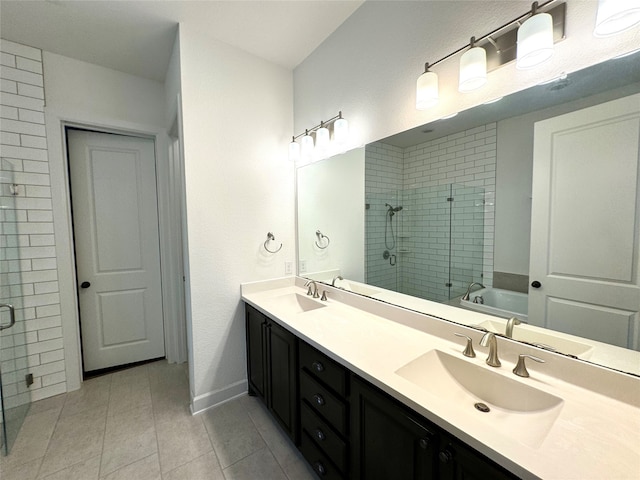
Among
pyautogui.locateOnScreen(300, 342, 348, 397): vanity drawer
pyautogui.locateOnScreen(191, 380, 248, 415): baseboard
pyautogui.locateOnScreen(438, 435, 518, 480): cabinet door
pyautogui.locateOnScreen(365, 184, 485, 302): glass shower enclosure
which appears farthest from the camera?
pyautogui.locateOnScreen(191, 380, 248, 415): baseboard

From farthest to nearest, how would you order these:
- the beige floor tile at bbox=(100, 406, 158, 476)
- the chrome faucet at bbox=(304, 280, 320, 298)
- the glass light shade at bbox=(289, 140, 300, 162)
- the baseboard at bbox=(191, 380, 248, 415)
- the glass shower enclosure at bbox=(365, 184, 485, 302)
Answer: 1. the glass light shade at bbox=(289, 140, 300, 162)
2. the chrome faucet at bbox=(304, 280, 320, 298)
3. the baseboard at bbox=(191, 380, 248, 415)
4. the beige floor tile at bbox=(100, 406, 158, 476)
5. the glass shower enclosure at bbox=(365, 184, 485, 302)

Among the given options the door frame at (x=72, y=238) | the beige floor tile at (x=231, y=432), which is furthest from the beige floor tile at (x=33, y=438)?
the beige floor tile at (x=231, y=432)

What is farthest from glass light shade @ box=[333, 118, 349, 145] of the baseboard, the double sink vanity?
the baseboard

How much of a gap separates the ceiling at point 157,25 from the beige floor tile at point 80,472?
2752 millimetres

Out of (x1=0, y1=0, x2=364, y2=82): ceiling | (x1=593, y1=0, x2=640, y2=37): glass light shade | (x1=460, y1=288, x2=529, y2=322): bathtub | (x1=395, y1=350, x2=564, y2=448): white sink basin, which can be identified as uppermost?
(x1=0, y1=0, x2=364, y2=82): ceiling

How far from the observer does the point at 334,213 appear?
83.1 inches

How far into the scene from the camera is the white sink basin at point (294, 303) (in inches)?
73.7

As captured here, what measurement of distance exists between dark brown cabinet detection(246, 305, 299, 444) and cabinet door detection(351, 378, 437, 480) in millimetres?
498

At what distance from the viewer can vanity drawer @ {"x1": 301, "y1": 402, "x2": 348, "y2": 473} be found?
119cm

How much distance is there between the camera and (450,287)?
1.39 m

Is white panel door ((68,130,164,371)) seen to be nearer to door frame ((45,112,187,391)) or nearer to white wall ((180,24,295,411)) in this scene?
door frame ((45,112,187,391))

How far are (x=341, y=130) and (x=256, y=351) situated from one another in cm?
173

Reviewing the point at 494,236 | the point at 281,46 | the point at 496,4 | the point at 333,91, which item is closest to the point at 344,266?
the point at 494,236

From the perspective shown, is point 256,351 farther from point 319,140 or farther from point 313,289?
point 319,140
